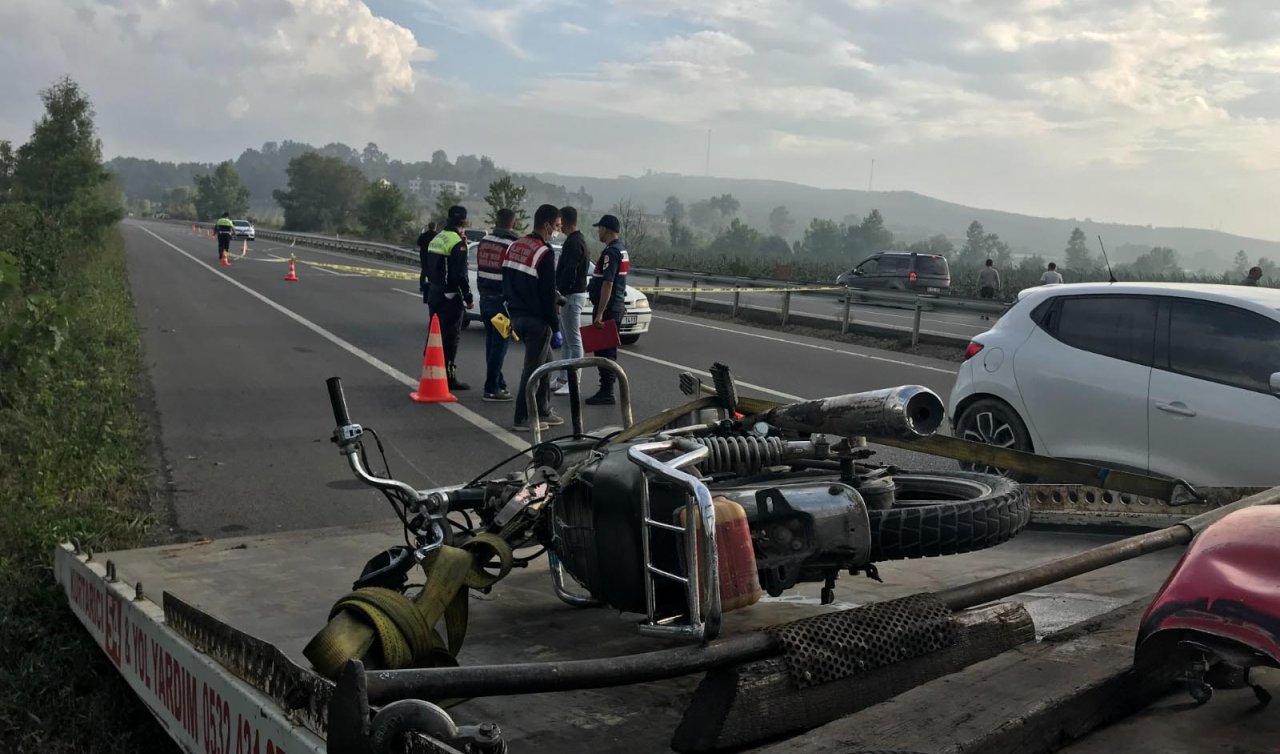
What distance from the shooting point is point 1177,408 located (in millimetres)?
6648

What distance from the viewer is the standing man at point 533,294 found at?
1073cm

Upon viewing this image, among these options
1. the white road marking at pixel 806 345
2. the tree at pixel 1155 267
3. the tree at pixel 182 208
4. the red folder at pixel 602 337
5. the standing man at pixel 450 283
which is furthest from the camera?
the tree at pixel 182 208

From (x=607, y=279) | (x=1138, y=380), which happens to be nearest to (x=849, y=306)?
(x=607, y=279)

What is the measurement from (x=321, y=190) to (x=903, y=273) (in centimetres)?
11686

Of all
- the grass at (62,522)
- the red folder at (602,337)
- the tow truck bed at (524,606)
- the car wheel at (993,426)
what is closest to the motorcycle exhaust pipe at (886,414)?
the tow truck bed at (524,606)

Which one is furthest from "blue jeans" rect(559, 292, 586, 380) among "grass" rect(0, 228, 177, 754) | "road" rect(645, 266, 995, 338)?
"road" rect(645, 266, 995, 338)

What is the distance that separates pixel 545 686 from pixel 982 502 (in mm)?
1770

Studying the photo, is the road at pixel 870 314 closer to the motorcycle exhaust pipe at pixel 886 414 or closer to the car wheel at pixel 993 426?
the car wheel at pixel 993 426

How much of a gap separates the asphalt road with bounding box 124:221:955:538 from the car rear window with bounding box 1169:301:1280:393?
8.75ft

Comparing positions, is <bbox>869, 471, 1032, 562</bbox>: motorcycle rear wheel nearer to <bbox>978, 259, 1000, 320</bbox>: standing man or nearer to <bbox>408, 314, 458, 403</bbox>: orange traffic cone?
<bbox>408, 314, 458, 403</bbox>: orange traffic cone

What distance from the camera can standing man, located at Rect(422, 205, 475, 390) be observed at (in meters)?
13.2

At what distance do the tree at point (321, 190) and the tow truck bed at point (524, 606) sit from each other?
134m

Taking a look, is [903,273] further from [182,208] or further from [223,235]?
[182,208]

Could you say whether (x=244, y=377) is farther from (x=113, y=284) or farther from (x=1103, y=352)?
(x=113, y=284)
